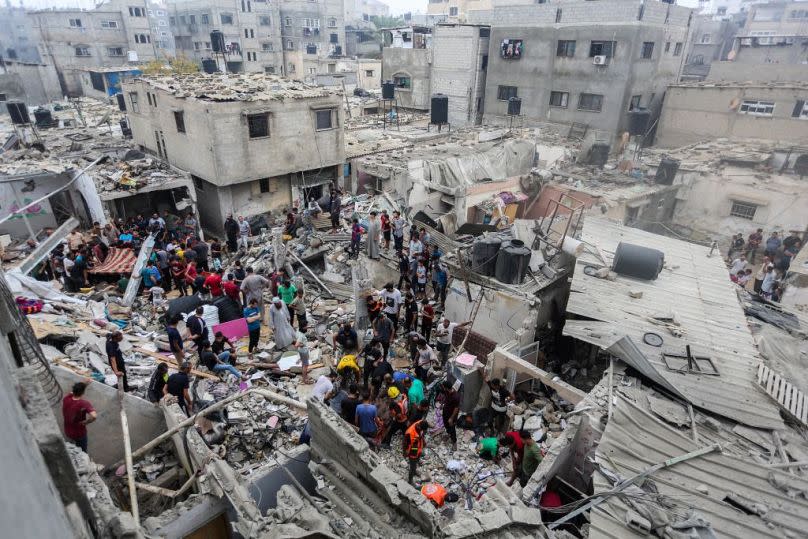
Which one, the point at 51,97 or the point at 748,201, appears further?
the point at 51,97

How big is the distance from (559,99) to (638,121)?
6132 millimetres

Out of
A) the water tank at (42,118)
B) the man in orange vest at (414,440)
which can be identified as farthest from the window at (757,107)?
the water tank at (42,118)

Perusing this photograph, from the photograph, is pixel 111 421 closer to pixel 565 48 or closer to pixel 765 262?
pixel 765 262

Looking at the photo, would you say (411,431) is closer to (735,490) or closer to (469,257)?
(735,490)

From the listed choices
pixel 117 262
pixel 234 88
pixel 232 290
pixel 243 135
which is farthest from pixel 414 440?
pixel 234 88

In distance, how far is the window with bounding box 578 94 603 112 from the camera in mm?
28703

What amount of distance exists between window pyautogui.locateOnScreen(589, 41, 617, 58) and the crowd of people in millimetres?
13516

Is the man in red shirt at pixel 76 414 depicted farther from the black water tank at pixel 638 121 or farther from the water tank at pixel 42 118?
the water tank at pixel 42 118

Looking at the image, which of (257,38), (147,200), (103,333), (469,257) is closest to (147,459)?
(103,333)

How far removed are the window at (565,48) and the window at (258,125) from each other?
20.0 m

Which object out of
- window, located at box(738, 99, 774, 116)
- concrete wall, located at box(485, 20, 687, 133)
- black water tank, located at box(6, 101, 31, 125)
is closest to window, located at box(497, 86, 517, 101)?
concrete wall, located at box(485, 20, 687, 133)

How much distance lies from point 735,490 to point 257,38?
55705mm

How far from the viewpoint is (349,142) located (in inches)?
970

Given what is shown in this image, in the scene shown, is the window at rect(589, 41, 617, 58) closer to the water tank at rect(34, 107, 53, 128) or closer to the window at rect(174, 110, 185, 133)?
the window at rect(174, 110, 185, 133)
